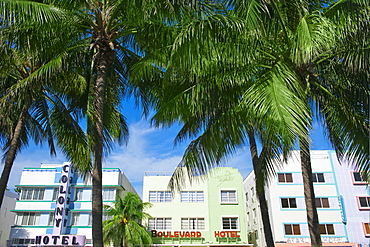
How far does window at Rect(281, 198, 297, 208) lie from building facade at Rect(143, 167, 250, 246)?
395 centimetres

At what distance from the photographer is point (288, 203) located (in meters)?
32.5

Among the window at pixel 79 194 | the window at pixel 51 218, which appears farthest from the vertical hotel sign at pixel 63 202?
the window at pixel 51 218

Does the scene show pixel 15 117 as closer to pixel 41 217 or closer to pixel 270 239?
pixel 270 239

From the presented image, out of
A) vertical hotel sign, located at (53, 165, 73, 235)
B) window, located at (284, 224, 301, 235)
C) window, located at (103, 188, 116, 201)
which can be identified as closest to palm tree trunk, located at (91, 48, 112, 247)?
vertical hotel sign, located at (53, 165, 73, 235)

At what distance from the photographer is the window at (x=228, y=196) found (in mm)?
33844

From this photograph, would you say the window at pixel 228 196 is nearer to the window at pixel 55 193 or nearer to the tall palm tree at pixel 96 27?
the window at pixel 55 193

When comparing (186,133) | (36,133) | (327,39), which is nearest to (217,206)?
(36,133)

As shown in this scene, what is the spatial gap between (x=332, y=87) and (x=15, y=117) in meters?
13.1

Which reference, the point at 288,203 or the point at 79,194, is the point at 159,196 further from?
the point at 288,203

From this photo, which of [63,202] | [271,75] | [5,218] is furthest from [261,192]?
[5,218]

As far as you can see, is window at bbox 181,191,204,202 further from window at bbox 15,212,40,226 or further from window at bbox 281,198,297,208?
window at bbox 15,212,40,226

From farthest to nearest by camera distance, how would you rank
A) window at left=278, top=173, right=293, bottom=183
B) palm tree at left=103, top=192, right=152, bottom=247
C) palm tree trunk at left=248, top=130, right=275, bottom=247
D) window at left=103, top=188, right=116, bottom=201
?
window at left=103, top=188, right=116, bottom=201 → window at left=278, top=173, right=293, bottom=183 → palm tree at left=103, top=192, right=152, bottom=247 → palm tree trunk at left=248, top=130, right=275, bottom=247

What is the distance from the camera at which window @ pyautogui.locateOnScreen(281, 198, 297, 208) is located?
1276 inches

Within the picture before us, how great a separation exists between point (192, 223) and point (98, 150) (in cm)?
2639
